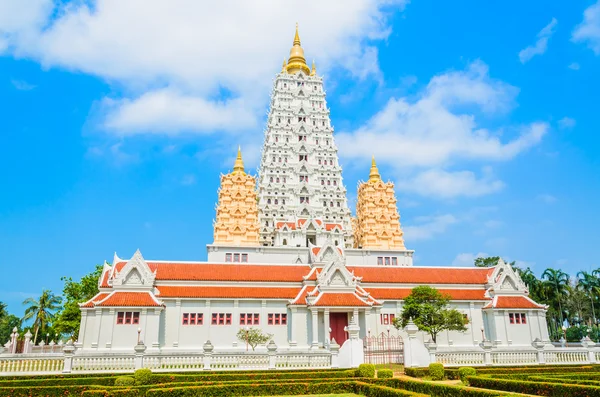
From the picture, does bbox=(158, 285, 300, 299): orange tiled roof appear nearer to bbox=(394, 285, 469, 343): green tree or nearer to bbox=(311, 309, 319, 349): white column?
bbox=(311, 309, 319, 349): white column

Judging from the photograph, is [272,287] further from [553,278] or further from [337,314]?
[553,278]

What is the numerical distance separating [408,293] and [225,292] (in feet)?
58.9

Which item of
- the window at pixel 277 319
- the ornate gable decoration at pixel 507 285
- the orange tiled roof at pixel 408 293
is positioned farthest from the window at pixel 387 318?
the ornate gable decoration at pixel 507 285

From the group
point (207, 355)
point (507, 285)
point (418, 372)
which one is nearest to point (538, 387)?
point (418, 372)

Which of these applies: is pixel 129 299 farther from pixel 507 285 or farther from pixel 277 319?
pixel 507 285

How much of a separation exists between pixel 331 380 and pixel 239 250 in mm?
42032

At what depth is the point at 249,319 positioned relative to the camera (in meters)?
42.0

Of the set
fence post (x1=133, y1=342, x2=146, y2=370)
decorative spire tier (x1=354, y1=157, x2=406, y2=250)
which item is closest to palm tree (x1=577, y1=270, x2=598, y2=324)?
decorative spire tier (x1=354, y1=157, x2=406, y2=250)

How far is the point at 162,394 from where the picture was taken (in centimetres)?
1716

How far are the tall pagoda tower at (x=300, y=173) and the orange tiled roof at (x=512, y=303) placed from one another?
23959 millimetres

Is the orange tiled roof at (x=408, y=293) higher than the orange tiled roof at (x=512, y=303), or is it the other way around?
the orange tiled roof at (x=408, y=293)

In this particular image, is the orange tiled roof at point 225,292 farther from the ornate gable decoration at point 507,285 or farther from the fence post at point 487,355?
the ornate gable decoration at point 507,285

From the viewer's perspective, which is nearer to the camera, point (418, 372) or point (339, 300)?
point (418, 372)

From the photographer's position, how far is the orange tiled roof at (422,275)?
1875 inches
